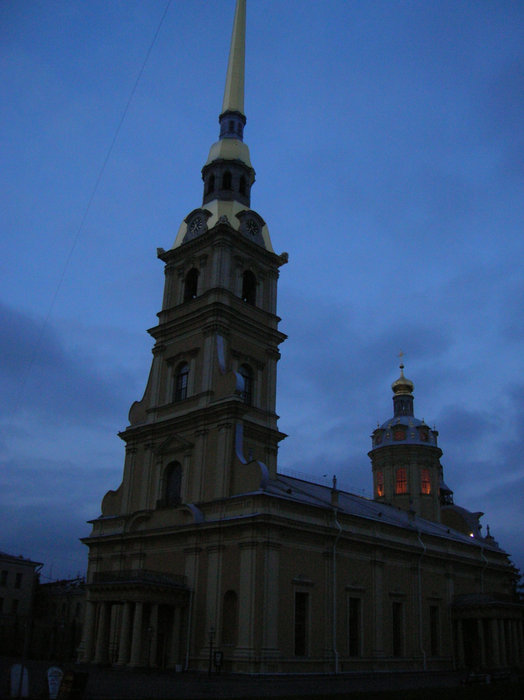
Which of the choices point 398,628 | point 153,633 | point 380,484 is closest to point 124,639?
point 153,633

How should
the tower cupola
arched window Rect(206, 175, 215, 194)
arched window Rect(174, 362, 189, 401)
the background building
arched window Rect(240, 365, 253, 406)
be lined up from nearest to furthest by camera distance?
arched window Rect(240, 365, 253, 406) < arched window Rect(174, 362, 189, 401) < the tower cupola < arched window Rect(206, 175, 215, 194) < the background building

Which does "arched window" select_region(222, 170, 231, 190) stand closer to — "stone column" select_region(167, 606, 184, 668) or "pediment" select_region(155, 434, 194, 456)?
"pediment" select_region(155, 434, 194, 456)

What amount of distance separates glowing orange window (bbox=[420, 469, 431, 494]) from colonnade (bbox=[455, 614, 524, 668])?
62.7ft

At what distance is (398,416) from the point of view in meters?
72.2

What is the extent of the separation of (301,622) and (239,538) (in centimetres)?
546

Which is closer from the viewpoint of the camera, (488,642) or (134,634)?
(134,634)

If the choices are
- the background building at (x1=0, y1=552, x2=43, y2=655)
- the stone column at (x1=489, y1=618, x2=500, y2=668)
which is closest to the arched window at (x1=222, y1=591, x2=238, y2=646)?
the stone column at (x1=489, y1=618, x2=500, y2=668)

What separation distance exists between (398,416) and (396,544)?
30.7 metres

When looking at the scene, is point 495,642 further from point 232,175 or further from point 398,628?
point 232,175

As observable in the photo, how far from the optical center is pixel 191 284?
153 ft

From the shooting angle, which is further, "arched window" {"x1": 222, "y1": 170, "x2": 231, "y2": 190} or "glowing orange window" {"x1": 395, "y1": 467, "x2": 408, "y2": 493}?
"glowing orange window" {"x1": 395, "y1": 467, "x2": 408, "y2": 493}

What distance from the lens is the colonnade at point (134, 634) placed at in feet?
110

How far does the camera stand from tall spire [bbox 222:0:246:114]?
53812 millimetres

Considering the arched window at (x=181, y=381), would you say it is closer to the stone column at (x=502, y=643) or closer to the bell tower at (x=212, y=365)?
the bell tower at (x=212, y=365)
